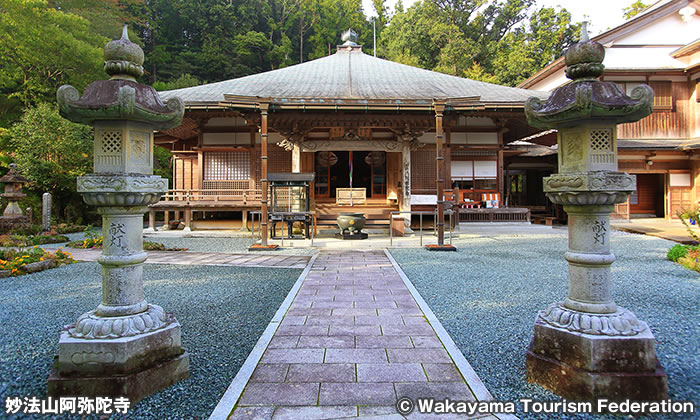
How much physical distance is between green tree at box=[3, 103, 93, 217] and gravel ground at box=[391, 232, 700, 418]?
1410cm

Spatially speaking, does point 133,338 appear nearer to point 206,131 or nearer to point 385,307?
point 385,307

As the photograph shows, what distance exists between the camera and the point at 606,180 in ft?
7.67

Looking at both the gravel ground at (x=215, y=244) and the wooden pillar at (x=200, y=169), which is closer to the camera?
the gravel ground at (x=215, y=244)

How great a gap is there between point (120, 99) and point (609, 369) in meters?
3.72

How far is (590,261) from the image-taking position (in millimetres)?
2389

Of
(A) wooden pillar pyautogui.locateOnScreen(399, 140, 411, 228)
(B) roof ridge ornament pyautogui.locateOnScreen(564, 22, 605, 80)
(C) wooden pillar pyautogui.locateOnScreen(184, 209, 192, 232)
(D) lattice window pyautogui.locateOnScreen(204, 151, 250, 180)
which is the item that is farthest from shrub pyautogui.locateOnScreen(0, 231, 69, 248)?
(B) roof ridge ornament pyautogui.locateOnScreen(564, 22, 605, 80)

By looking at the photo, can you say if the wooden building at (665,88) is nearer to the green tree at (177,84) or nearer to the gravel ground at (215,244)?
the gravel ground at (215,244)

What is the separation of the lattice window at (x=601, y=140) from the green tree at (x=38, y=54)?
71.4 ft

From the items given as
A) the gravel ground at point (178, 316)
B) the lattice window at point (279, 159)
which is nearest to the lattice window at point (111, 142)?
the gravel ground at point (178, 316)

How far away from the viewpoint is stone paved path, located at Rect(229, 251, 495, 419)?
214 cm

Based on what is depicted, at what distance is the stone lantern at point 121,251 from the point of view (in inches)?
87.5

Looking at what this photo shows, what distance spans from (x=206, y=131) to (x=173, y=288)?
9585 mm

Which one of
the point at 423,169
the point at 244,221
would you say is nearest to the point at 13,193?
the point at 244,221

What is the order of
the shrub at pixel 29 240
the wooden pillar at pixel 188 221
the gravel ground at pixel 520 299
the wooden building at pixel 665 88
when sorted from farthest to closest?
the wooden building at pixel 665 88
the wooden pillar at pixel 188 221
the shrub at pixel 29 240
the gravel ground at pixel 520 299
